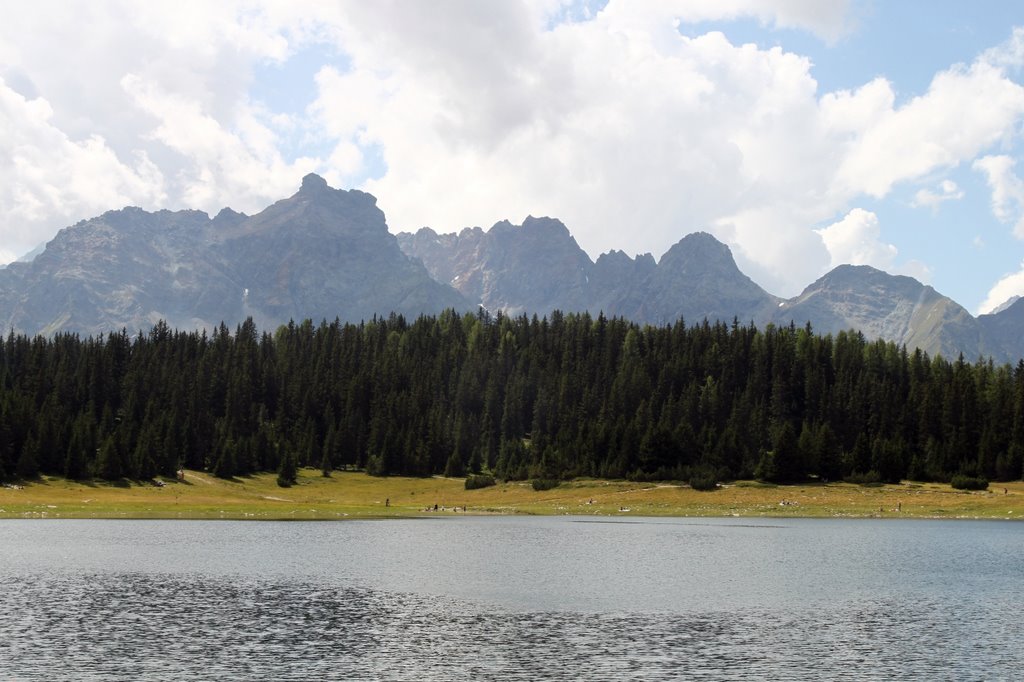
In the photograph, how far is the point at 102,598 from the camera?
52.5 meters

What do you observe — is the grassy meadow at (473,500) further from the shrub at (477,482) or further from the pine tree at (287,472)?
the shrub at (477,482)

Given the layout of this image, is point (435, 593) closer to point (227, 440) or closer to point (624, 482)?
point (624, 482)

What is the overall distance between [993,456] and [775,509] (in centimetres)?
4998

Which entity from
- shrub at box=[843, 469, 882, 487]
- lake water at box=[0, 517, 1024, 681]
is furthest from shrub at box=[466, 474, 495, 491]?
lake water at box=[0, 517, 1024, 681]

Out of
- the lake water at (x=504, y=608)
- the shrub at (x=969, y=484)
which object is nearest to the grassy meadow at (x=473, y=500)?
the shrub at (x=969, y=484)

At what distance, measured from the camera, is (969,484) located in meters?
152

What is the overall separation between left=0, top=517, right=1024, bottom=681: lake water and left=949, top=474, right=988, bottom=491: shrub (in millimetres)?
63273

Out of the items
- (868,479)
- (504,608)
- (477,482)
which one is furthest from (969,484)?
(504,608)

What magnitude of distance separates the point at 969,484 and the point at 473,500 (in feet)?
257

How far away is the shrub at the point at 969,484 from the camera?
151 meters

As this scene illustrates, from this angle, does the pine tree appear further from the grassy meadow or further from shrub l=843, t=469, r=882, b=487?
shrub l=843, t=469, r=882, b=487

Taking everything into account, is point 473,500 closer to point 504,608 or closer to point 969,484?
point 969,484

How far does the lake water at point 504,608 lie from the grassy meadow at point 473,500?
34.8 metres

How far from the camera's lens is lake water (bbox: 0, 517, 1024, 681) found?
37625mm
